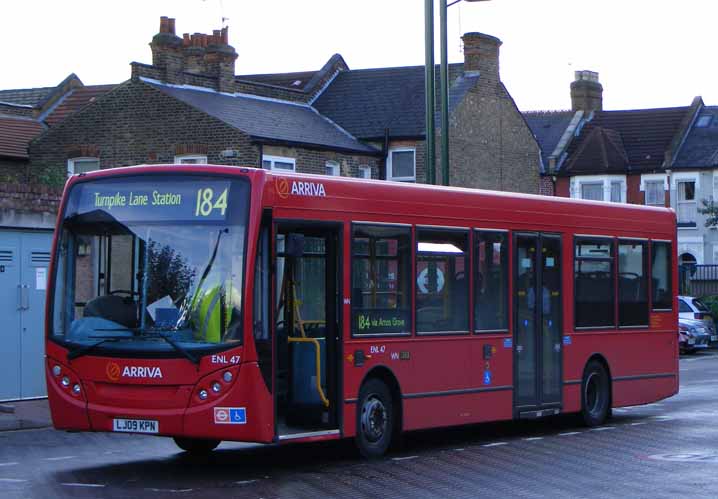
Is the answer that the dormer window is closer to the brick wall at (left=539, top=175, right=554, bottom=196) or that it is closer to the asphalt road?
the brick wall at (left=539, top=175, right=554, bottom=196)

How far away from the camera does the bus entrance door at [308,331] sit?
1338 centimetres

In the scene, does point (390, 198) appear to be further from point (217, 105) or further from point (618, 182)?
point (618, 182)

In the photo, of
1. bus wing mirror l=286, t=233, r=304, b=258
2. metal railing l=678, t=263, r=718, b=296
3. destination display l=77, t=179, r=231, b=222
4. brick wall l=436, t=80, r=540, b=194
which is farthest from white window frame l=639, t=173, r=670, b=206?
destination display l=77, t=179, r=231, b=222

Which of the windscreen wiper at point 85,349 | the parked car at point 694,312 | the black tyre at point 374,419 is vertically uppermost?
the parked car at point 694,312

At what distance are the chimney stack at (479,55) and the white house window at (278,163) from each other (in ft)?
33.9

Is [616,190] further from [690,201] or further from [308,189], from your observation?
[308,189]

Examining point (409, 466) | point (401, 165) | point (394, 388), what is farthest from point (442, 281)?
point (401, 165)

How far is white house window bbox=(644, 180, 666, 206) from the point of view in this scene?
206ft

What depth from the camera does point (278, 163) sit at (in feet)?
119

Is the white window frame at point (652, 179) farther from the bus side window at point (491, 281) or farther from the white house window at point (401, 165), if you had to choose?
the bus side window at point (491, 281)

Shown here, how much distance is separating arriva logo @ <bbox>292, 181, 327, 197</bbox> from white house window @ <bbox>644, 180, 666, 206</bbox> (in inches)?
2000

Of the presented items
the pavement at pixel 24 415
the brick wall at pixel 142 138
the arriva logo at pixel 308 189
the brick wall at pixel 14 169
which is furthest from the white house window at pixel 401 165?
the arriva logo at pixel 308 189

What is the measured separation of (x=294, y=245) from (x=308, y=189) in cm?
81

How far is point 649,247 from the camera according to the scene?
64.4 ft
